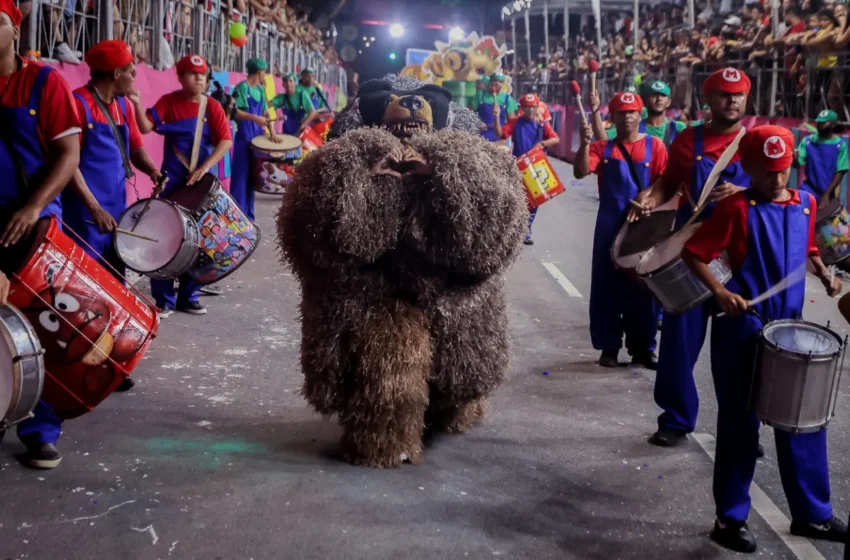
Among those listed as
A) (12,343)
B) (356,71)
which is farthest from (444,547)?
(356,71)

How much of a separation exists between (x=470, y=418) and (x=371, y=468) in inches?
31.3

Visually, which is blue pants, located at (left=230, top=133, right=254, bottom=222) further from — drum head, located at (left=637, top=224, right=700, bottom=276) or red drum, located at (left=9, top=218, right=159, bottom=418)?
drum head, located at (left=637, top=224, right=700, bottom=276)

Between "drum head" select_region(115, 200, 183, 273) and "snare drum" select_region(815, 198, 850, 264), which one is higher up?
"drum head" select_region(115, 200, 183, 273)

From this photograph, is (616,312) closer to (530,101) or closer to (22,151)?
(22,151)

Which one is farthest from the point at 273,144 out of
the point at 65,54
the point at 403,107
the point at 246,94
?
the point at 403,107

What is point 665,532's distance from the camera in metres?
4.01

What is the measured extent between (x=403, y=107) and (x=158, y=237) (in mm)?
2026

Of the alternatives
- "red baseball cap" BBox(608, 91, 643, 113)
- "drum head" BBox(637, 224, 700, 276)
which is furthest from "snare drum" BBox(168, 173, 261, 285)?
"drum head" BBox(637, 224, 700, 276)

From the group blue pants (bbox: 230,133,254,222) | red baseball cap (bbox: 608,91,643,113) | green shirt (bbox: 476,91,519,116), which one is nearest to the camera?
red baseball cap (bbox: 608,91,643,113)

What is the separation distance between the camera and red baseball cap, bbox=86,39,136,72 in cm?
584

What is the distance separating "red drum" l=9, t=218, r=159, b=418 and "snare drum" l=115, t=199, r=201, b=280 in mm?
1751

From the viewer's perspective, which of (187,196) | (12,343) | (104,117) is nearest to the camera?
(12,343)

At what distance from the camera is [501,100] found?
1716cm

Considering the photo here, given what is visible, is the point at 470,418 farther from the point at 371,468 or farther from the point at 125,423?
the point at 125,423
